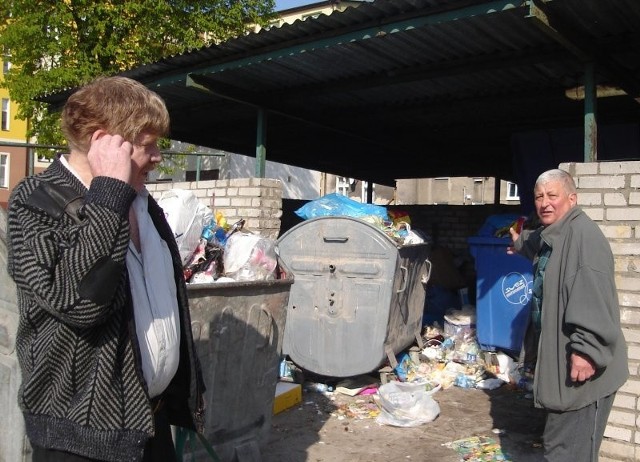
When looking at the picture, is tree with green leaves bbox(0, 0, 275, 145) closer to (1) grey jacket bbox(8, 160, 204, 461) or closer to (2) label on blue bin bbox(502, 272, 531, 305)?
(2) label on blue bin bbox(502, 272, 531, 305)

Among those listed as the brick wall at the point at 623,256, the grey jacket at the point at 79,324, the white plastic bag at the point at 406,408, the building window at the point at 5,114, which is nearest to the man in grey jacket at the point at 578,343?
the brick wall at the point at 623,256

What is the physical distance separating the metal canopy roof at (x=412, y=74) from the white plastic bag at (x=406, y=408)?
2.73 metres

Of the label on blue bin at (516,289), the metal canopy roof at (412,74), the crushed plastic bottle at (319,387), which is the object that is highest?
the metal canopy roof at (412,74)

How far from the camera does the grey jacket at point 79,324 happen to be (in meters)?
1.46

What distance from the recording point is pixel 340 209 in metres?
6.00

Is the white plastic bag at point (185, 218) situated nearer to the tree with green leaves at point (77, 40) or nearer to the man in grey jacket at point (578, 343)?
the man in grey jacket at point (578, 343)

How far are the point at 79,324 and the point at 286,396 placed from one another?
3.83m

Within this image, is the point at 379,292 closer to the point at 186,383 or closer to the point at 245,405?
the point at 245,405

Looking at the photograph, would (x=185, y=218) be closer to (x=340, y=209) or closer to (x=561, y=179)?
(x=561, y=179)

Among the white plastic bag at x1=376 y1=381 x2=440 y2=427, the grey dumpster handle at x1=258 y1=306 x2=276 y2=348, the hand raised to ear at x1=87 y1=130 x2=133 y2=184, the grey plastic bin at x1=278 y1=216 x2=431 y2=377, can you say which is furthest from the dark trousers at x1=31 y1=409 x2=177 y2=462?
the grey plastic bin at x1=278 y1=216 x2=431 y2=377

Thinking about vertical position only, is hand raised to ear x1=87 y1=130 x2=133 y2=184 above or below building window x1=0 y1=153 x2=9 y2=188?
below

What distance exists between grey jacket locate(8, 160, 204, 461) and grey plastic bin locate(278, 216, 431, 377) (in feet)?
12.9

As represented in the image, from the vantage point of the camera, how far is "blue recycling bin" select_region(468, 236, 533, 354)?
5926mm

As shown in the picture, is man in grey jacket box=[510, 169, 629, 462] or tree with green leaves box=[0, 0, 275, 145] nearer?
man in grey jacket box=[510, 169, 629, 462]
